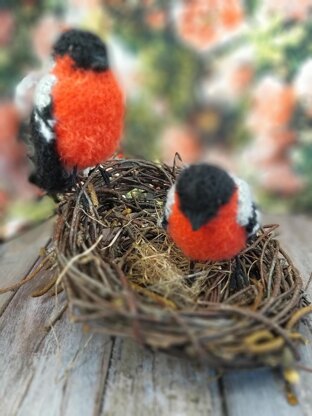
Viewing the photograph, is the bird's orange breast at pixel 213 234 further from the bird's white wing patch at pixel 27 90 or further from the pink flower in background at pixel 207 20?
the pink flower in background at pixel 207 20

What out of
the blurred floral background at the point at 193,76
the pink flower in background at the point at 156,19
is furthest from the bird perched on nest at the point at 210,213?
the pink flower in background at the point at 156,19

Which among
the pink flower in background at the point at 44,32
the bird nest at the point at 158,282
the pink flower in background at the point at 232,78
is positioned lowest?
the bird nest at the point at 158,282

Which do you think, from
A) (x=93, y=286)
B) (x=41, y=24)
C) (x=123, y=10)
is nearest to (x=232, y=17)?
(x=123, y=10)

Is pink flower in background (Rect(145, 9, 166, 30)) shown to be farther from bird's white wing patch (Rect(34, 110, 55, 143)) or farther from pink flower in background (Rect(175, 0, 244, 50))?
bird's white wing patch (Rect(34, 110, 55, 143))

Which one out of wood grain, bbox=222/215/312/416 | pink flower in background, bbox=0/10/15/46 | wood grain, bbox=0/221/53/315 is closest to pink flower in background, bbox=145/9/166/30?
pink flower in background, bbox=0/10/15/46

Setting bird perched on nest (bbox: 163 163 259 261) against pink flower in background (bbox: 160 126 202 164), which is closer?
bird perched on nest (bbox: 163 163 259 261)

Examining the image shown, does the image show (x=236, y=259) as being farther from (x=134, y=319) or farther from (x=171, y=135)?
(x=171, y=135)
